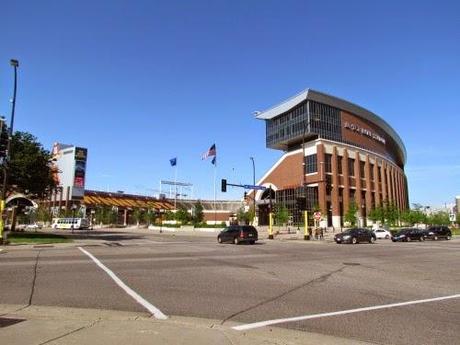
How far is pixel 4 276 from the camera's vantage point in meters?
14.5

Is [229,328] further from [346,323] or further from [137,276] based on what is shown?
[137,276]

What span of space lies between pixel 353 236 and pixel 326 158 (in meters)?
54.1

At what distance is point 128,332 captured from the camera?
712 centimetres

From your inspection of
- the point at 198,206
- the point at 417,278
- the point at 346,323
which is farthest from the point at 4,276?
the point at 198,206

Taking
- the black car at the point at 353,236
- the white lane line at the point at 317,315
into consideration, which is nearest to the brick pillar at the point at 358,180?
the black car at the point at 353,236

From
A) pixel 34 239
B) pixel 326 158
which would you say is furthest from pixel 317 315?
pixel 326 158

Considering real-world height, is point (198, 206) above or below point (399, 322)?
above

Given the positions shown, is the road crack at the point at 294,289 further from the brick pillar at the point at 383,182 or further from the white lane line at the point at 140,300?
the brick pillar at the point at 383,182

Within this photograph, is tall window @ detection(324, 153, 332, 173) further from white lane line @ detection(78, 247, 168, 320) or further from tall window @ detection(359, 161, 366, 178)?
white lane line @ detection(78, 247, 168, 320)

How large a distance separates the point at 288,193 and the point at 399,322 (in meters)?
94.6

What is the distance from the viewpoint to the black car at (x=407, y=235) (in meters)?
51.4

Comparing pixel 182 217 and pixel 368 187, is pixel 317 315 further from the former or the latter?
pixel 368 187

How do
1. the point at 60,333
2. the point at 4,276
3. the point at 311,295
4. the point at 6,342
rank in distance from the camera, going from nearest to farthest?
the point at 6,342
the point at 60,333
the point at 311,295
the point at 4,276

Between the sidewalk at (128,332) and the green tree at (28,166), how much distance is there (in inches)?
1395
